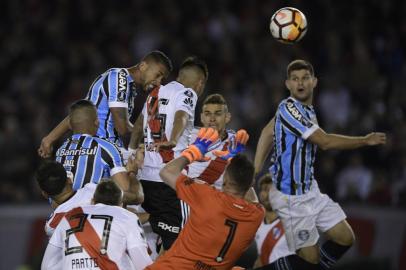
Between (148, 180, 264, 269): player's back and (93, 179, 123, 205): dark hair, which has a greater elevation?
(93, 179, 123, 205): dark hair

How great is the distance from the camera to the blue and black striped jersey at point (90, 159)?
930 centimetres

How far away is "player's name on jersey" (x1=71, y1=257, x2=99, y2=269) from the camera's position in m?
8.16

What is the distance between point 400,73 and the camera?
1647 cm

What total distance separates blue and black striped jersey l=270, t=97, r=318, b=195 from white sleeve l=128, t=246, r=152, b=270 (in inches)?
82.6

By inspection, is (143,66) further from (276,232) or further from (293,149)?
(276,232)

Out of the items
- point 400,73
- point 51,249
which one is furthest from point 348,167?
point 51,249

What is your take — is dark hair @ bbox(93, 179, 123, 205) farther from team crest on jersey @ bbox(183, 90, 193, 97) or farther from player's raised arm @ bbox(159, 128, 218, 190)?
team crest on jersey @ bbox(183, 90, 193, 97)

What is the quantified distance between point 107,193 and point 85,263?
0.59 m

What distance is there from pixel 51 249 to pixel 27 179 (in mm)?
8610

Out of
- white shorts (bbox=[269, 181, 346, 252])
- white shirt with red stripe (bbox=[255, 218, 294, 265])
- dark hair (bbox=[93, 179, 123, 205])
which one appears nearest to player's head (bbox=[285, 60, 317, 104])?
white shorts (bbox=[269, 181, 346, 252])

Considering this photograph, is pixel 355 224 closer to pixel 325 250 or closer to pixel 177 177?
pixel 325 250

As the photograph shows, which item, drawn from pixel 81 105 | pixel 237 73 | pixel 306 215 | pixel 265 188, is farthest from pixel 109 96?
pixel 237 73

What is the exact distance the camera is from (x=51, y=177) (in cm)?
866

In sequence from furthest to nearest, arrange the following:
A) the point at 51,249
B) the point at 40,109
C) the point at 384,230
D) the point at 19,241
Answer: the point at 40,109
the point at 19,241
the point at 384,230
the point at 51,249
